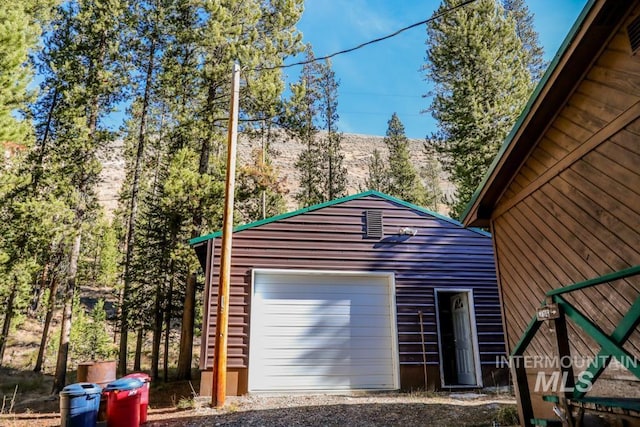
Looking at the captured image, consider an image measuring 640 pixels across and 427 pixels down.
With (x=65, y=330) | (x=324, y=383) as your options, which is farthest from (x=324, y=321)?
(x=65, y=330)

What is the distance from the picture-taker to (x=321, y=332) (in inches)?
329

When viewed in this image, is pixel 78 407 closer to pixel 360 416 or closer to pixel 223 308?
pixel 223 308

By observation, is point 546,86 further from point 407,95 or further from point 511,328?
point 407,95

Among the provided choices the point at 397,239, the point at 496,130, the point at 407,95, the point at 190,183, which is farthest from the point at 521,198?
the point at 407,95

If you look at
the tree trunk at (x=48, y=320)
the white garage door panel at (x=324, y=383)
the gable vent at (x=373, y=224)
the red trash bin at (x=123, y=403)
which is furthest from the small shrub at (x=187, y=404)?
the tree trunk at (x=48, y=320)

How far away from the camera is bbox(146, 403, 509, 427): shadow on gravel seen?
17.8 feet

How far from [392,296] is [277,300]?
2.53 metres

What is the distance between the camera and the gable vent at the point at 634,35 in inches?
132

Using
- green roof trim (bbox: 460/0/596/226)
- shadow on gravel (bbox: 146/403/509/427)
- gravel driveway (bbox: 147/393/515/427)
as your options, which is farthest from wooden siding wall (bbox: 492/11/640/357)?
gravel driveway (bbox: 147/393/515/427)

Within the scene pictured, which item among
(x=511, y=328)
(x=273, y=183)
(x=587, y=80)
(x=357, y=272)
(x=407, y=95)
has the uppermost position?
(x=407, y=95)

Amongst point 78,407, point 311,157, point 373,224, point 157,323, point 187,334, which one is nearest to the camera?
point 78,407

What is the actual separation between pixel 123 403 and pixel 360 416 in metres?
3.30

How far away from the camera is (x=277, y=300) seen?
27.6ft

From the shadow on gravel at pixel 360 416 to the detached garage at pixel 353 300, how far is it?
5.57 ft
